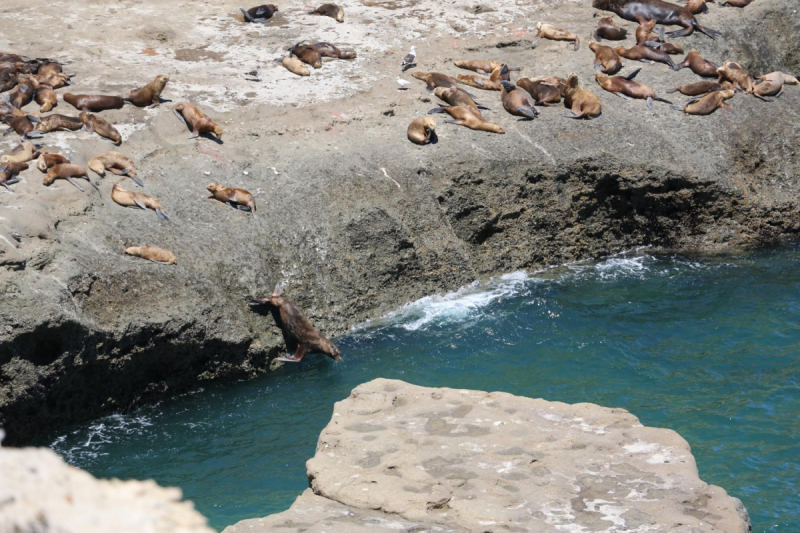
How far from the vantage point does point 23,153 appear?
30.8 feet

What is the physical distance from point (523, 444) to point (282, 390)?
12.8 feet

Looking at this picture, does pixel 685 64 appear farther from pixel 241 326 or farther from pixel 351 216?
pixel 241 326

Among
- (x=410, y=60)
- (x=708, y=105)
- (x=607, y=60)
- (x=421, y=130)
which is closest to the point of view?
(x=421, y=130)


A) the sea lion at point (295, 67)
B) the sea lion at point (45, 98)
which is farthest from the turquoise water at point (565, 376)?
the sea lion at point (45, 98)

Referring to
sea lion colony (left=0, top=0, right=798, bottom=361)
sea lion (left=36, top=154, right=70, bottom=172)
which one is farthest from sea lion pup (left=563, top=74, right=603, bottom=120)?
sea lion (left=36, top=154, right=70, bottom=172)

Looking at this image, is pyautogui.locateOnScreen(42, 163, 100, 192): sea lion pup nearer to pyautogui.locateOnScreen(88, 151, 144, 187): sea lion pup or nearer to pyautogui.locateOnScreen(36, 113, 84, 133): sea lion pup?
pyautogui.locateOnScreen(88, 151, 144, 187): sea lion pup

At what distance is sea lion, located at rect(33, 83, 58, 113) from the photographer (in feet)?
34.8

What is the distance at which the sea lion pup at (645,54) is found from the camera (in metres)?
13.7

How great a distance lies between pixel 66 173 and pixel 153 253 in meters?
1.38

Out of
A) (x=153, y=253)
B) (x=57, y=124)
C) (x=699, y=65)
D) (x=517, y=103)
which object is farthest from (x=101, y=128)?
(x=699, y=65)

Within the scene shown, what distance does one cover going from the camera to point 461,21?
1456cm

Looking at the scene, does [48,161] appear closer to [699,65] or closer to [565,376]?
[565,376]

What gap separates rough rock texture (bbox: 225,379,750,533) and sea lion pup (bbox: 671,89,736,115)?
25.3ft

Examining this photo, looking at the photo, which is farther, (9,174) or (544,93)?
(544,93)
